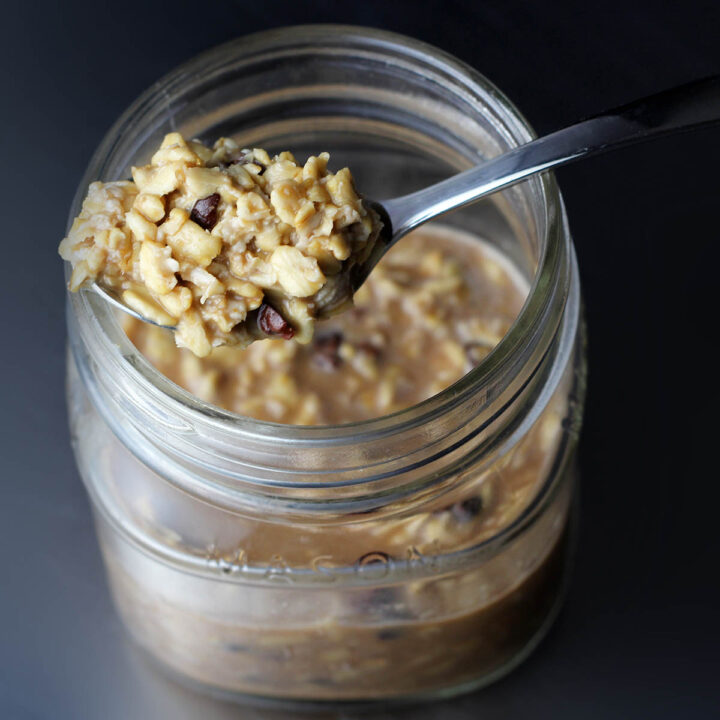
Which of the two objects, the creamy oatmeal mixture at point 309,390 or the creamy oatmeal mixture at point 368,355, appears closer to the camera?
the creamy oatmeal mixture at point 309,390

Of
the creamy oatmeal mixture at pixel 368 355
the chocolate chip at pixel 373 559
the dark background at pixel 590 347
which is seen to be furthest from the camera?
the dark background at pixel 590 347

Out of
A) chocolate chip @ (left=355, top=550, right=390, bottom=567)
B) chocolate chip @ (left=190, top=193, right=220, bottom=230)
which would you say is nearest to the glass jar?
chocolate chip @ (left=355, top=550, right=390, bottom=567)

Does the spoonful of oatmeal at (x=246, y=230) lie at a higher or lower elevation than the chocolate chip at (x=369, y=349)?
lower

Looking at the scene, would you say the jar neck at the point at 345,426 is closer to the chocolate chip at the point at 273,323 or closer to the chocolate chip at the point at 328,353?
the chocolate chip at the point at 273,323

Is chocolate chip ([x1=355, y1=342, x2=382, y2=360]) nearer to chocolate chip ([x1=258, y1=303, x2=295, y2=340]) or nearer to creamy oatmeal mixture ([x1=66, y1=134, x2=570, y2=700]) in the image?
creamy oatmeal mixture ([x1=66, y1=134, x2=570, y2=700])

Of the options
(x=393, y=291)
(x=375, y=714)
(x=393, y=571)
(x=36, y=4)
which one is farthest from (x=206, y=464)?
(x=36, y=4)

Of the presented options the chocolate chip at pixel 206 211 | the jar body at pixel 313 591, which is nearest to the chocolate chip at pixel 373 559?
the jar body at pixel 313 591

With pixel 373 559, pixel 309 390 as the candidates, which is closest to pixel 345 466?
pixel 373 559

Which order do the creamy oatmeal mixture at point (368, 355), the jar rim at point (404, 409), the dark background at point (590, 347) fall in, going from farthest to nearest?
the dark background at point (590, 347) < the creamy oatmeal mixture at point (368, 355) < the jar rim at point (404, 409)
